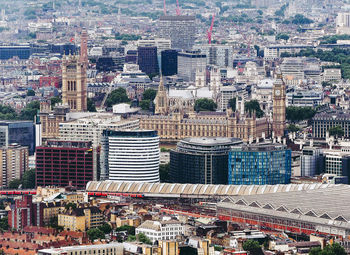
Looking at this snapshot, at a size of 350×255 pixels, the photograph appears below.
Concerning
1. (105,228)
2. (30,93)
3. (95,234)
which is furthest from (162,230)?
(30,93)

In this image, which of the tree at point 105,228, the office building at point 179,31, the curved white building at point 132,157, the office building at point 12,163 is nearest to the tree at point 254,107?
the office building at point 12,163

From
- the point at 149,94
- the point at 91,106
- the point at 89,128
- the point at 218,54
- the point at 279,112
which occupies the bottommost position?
the point at 149,94

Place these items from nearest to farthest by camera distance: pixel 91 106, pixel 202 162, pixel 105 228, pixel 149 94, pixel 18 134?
pixel 105 228, pixel 202 162, pixel 18 134, pixel 91 106, pixel 149 94

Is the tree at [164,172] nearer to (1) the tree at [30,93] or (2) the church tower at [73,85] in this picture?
(2) the church tower at [73,85]

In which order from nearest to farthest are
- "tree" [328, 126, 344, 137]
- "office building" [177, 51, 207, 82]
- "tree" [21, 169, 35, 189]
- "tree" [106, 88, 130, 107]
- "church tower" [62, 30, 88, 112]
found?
1. "tree" [21, 169, 35, 189]
2. "tree" [328, 126, 344, 137]
3. "church tower" [62, 30, 88, 112]
4. "tree" [106, 88, 130, 107]
5. "office building" [177, 51, 207, 82]

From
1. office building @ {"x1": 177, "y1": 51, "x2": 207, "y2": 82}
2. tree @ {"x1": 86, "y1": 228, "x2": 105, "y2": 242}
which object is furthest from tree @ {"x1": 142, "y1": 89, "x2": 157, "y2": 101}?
tree @ {"x1": 86, "y1": 228, "x2": 105, "y2": 242}

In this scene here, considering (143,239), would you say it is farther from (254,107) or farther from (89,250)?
(254,107)

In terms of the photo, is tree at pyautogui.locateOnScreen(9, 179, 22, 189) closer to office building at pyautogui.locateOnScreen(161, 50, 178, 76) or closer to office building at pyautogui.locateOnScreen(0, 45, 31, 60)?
office building at pyautogui.locateOnScreen(161, 50, 178, 76)
